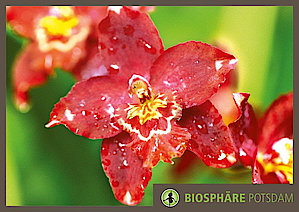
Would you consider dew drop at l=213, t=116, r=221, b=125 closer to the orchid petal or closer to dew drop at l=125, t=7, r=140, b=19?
the orchid petal

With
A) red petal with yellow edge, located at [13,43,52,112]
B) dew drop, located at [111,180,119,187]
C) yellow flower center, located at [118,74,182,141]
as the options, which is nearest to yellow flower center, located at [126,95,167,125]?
yellow flower center, located at [118,74,182,141]

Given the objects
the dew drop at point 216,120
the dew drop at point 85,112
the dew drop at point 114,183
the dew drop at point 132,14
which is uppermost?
the dew drop at point 132,14

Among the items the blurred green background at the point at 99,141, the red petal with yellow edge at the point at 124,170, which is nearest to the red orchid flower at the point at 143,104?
the red petal with yellow edge at the point at 124,170

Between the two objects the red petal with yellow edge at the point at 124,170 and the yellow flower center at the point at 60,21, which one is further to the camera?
the yellow flower center at the point at 60,21

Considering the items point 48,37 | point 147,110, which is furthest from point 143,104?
point 48,37

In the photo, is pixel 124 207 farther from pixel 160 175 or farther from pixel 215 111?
pixel 215 111

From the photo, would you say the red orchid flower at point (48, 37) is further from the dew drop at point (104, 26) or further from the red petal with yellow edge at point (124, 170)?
the red petal with yellow edge at point (124, 170)
